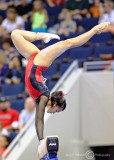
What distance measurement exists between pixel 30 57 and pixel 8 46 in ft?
15.3

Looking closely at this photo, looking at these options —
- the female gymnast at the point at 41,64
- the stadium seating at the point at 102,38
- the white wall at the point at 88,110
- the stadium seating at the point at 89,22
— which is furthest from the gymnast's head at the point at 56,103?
the stadium seating at the point at 89,22

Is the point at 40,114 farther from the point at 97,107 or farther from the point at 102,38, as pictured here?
the point at 102,38

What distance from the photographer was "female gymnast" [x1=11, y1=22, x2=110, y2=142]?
19.8 feet

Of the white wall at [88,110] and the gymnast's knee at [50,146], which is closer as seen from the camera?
the gymnast's knee at [50,146]

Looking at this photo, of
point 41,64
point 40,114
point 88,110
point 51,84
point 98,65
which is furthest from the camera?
point 98,65

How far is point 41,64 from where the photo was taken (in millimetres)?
6301

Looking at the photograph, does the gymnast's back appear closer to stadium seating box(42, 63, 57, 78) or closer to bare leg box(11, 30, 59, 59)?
bare leg box(11, 30, 59, 59)

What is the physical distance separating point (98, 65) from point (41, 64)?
3786mm

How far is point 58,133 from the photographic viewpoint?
9312 mm

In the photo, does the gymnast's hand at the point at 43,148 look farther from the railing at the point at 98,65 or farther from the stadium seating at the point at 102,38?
the stadium seating at the point at 102,38

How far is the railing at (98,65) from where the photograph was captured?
9466 millimetres

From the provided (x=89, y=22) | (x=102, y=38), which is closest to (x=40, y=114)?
(x=102, y=38)

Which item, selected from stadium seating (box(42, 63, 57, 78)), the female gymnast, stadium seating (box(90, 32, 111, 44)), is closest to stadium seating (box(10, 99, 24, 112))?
stadium seating (box(42, 63, 57, 78))

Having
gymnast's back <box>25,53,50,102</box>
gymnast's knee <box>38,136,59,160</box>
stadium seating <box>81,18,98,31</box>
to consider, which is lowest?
gymnast's knee <box>38,136,59,160</box>
